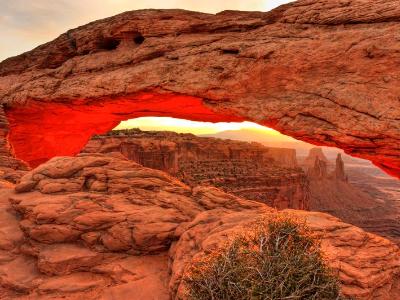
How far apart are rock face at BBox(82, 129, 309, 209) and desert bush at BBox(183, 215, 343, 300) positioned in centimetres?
3481

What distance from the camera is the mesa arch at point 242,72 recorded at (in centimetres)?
840

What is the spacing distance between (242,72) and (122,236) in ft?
20.1

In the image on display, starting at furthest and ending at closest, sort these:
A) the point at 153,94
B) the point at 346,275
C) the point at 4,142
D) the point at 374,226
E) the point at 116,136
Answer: the point at 374,226
the point at 116,136
the point at 4,142
the point at 153,94
the point at 346,275

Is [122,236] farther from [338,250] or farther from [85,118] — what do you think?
[85,118]

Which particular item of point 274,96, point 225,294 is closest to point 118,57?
point 274,96

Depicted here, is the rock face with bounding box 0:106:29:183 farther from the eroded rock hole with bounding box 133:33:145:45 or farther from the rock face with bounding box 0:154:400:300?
the eroded rock hole with bounding box 133:33:145:45

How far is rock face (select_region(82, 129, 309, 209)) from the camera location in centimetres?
4419

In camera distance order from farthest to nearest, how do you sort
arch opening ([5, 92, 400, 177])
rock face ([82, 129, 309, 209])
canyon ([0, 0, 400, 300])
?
rock face ([82, 129, 309, 209]) < arch opening ([5, 92, 400, 177]) < canyon ([0, 0, 400, 300])

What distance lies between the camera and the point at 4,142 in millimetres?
14211

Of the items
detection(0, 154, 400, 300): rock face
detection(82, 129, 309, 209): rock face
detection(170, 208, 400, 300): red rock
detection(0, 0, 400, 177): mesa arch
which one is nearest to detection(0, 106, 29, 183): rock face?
detection(0, 0, 400, 177): mesa arch

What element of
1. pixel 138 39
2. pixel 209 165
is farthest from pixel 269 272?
pixel 209 165

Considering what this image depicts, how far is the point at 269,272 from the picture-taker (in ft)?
16.5

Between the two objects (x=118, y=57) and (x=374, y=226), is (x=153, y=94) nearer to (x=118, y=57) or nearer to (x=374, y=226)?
(x=118, y=57)

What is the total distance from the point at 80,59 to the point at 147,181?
675 cm
